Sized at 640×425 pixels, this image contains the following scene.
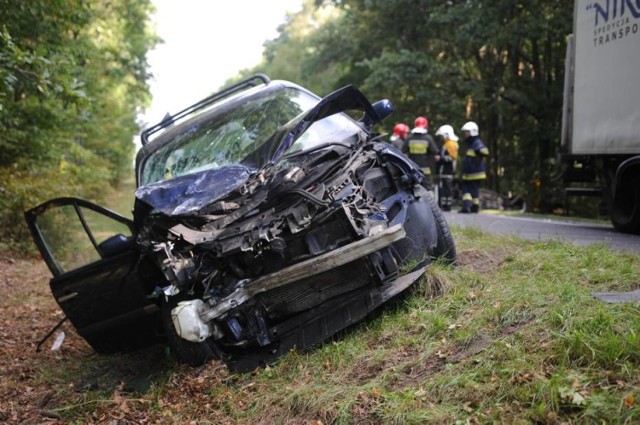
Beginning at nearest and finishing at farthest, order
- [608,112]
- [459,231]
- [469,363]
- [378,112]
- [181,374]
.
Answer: [469,363] → [181,374] → [378,112] → [459,231] → [608,112]

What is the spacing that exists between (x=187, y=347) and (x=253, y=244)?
38.9 inches

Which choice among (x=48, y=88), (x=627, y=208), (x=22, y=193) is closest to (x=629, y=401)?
(x=627, y=208)

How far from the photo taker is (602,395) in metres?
2.59

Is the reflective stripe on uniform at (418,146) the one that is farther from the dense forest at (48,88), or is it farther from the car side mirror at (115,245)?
the car side mirror at (115,245)

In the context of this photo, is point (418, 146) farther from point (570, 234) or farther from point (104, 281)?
point (104, 281)

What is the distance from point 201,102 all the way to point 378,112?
184 centimetres

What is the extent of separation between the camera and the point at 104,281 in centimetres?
447

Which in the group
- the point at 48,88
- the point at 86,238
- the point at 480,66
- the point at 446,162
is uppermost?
the point at 48,88

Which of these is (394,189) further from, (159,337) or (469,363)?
(159,337)

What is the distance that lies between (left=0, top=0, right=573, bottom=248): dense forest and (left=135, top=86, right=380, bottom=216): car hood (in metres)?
5.63

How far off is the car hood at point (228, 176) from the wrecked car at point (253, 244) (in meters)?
0.01

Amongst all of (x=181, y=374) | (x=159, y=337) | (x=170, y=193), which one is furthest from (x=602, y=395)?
(x=159, y=337)

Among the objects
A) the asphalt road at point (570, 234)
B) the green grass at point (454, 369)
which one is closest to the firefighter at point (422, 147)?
the asphalt road at point (570, 234)

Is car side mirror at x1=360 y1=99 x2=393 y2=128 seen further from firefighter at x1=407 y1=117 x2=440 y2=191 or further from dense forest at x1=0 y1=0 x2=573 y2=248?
firefighter at x1=407 y1=117 x2=440 y2=191
